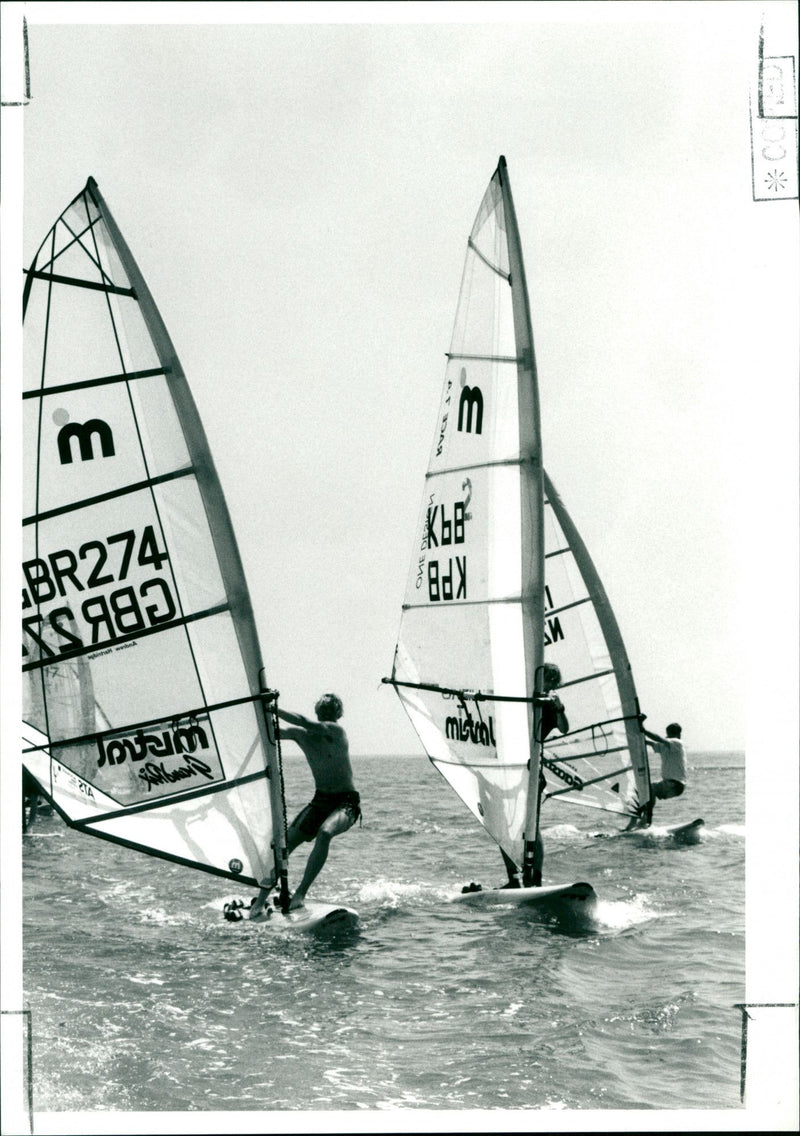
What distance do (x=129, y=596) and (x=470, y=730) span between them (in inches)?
57.8

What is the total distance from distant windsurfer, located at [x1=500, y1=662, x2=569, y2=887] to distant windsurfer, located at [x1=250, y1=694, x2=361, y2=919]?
0.60m

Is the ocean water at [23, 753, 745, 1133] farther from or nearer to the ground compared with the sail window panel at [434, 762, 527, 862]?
nearer to the ground

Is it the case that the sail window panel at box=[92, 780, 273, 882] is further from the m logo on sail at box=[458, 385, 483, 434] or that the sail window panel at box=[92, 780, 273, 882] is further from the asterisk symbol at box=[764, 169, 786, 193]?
the asterisk symbol at box=[764, 169, 786, 193]

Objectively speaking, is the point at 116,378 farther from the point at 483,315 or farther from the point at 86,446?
the point at 483,315

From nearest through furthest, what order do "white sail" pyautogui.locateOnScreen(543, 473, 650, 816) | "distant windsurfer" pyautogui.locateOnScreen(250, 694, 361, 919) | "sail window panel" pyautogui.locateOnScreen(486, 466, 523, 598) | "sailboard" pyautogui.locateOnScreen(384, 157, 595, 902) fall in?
1. "distant windsurfer" pyautogui.locateOnScreen(250, 694, 361, 919)
2. "sailboard" pyautogui.locateOnScreen(384, 157, 595, 902)
3. "white sail" pyautogui.locateOnScreen(543, 473, 650, 816)
4. "sail window panel" pyautogui.locateOnScreen(486, 466, 523, 598)

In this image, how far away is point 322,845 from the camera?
164 inches

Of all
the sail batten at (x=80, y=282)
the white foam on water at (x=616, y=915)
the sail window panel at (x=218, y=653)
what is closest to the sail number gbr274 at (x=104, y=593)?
the sail window panel at (x=218, y=653)

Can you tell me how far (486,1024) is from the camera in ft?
12.9

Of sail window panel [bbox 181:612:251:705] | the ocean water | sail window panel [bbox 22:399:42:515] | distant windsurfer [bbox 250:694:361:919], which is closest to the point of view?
the ocean water

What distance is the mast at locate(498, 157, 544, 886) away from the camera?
14.0ft

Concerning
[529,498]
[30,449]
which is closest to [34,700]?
[30,449]

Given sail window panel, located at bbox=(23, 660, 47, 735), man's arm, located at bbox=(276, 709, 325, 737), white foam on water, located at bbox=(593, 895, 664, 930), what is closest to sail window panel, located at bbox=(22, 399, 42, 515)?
sail window panel, located at bbox=(23, 660, 47, 735)

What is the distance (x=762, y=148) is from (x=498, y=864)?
2599mm

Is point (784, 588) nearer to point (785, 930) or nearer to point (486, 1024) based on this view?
point (785, 930)
